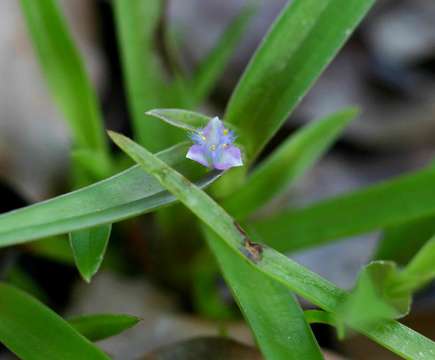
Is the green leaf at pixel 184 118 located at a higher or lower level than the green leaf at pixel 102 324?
higher

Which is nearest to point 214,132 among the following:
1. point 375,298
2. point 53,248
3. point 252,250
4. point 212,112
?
point 252,250

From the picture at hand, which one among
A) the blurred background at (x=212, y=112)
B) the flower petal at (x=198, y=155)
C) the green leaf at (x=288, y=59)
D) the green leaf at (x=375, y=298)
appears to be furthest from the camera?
the blurred background at (x=212, y=112)

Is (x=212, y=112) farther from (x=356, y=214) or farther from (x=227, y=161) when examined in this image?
(x=227, y=161)

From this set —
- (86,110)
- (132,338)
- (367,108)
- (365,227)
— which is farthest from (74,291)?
(367,108)

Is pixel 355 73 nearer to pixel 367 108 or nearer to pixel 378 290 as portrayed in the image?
pixel 367 108

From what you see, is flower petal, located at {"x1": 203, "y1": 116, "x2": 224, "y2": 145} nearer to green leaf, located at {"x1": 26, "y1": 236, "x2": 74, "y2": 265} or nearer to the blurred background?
the blurred background

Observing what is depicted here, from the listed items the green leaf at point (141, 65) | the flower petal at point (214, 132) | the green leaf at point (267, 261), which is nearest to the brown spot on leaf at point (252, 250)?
the green leaf at point (267, 261)

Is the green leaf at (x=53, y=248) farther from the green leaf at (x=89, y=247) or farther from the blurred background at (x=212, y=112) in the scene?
the green leaf at (x=89, y=247)

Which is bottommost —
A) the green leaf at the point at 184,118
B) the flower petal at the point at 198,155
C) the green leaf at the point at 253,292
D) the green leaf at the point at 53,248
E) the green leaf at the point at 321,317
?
the green leaf at the point at 321,317
